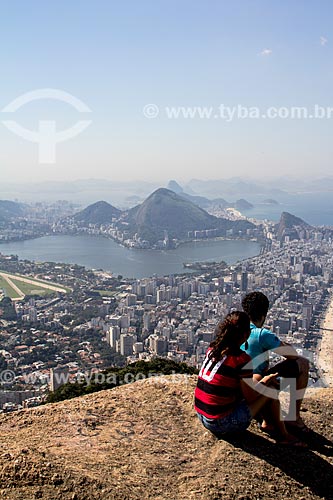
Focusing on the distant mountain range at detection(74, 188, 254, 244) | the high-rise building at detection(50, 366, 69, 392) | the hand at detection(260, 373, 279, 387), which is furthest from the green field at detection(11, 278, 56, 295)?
the hand at detection(260, 373, 279, 387)

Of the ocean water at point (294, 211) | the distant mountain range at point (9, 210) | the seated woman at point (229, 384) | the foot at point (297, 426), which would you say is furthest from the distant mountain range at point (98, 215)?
the seated woman at point (229, 384)

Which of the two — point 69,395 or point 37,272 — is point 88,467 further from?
point 37,272

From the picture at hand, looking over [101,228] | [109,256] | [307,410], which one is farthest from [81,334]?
[101,228]

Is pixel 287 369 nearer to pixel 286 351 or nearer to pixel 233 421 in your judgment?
pixel 286 351

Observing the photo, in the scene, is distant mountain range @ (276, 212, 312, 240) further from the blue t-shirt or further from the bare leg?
the blue t-shirt

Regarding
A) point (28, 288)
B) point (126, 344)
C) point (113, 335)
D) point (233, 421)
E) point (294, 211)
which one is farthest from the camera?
point (294, 211)

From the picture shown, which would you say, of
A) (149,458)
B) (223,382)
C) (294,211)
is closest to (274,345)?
(223,382)
